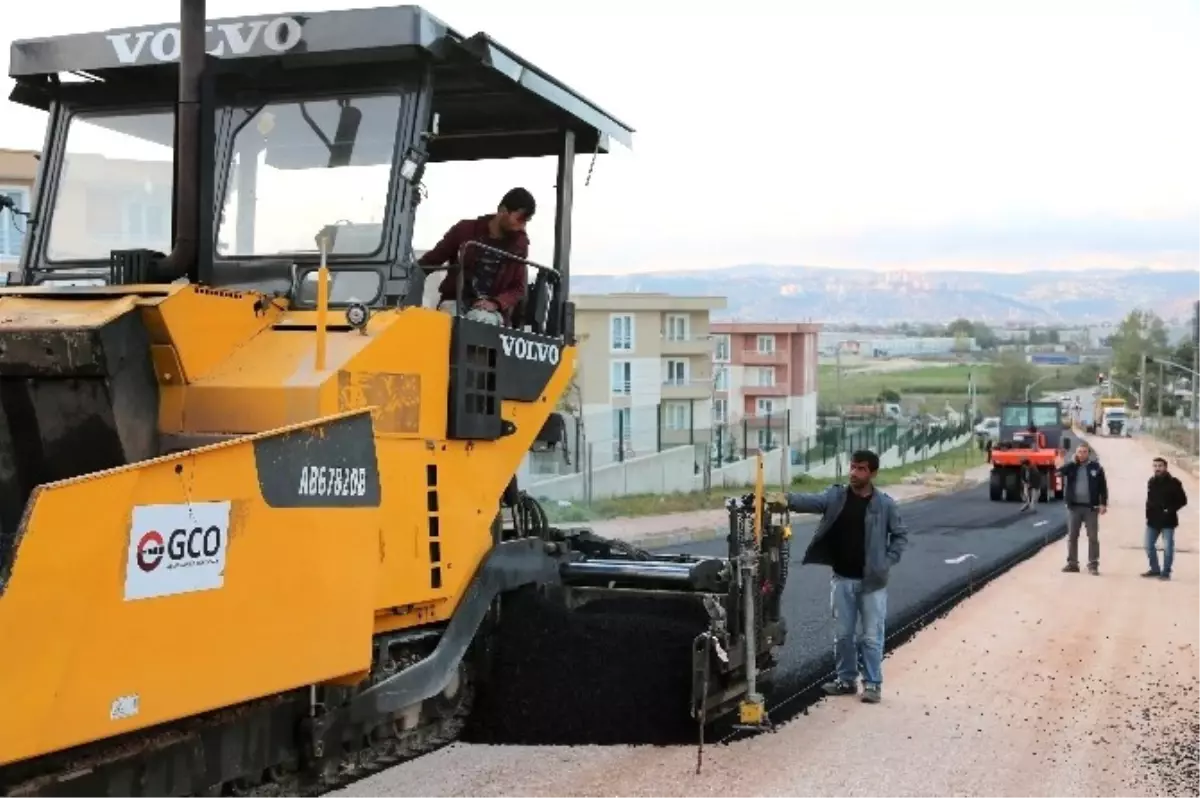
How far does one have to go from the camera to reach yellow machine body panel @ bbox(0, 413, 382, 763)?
10.9 feet

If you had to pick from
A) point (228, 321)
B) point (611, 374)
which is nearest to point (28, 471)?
point (228, 321)

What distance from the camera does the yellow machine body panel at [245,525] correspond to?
3.39 meters

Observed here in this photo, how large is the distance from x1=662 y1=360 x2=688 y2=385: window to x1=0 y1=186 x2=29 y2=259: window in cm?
5210

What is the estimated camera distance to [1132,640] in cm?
1115

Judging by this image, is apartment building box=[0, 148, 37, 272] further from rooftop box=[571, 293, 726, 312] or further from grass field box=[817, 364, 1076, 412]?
grass field box=[817, 364, 1076, 412]

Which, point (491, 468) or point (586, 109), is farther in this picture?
point (586, 109)

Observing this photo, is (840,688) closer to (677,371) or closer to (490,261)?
(490,261)

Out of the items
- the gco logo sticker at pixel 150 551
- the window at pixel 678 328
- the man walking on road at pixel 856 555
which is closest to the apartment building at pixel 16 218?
the gco logo sticker at pixel 150 551

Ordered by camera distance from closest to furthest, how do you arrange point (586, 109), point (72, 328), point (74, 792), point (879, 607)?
point (74, 792) < point (72, 328) < point (586, 109) < point (879, 607)

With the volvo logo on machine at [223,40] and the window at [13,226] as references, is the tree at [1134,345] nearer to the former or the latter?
the window at [13,226]

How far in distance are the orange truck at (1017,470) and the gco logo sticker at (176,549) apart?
102 feet

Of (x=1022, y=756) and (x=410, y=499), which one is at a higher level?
(x=410, y=499)

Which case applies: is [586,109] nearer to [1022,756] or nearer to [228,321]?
[228,321]

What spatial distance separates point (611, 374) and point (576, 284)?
1841 inches
